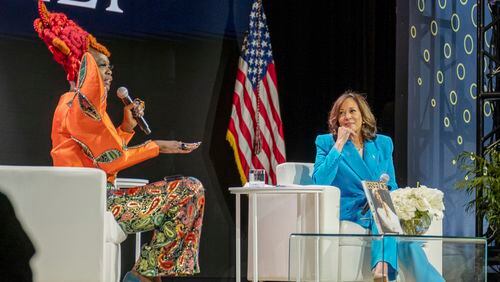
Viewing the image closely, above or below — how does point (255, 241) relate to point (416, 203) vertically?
below

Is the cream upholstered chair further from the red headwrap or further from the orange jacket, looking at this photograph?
the red headwrap

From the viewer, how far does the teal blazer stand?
4.83 metres

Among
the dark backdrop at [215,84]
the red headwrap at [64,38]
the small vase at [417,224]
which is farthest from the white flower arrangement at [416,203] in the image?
the dark backdrop at [215,84]

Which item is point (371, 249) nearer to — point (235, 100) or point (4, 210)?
point (4, 210)

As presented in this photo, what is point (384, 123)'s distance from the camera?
6.99 meters

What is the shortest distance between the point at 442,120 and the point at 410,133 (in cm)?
38

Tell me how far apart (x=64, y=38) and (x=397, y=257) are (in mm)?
3138

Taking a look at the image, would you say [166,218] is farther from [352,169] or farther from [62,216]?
[352,169]

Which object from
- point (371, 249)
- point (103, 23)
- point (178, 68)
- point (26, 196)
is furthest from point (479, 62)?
point (26, 196)

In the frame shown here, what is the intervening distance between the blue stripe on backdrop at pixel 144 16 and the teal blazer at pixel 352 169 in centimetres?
183

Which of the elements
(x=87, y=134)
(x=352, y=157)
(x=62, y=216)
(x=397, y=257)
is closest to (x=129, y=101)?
(x=87, y=134)

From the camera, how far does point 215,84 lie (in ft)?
21.4

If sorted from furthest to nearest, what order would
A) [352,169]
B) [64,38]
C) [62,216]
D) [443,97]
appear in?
[443,97] < [64,38] < [352,169] < [62,216]

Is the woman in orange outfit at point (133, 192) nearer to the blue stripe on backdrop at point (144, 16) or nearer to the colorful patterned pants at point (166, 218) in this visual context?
the colorful patterned pants at point (166, 218)
